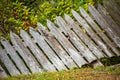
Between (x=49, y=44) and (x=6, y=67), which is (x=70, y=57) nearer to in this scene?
(x=49, y=44)

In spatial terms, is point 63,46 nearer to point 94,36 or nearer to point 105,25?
point 94,36

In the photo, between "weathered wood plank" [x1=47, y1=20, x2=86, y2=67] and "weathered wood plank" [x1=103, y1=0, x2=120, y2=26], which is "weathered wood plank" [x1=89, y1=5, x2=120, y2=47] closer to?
"weathered wood plank" [x1=103, y1=0, x2=120, y2=26]

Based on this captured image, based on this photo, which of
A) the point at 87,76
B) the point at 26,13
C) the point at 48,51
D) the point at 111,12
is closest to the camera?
the point at 87,76

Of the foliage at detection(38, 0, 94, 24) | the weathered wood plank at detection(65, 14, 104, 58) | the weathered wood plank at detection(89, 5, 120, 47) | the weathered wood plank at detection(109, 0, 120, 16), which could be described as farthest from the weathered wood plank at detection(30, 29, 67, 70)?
the foliage at detection(38, 0, 94, 24)

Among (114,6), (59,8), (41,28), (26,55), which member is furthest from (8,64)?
(59,8)

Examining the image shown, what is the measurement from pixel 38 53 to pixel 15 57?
1.54ft

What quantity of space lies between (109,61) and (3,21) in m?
3.18

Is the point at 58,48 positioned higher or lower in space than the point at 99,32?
higher

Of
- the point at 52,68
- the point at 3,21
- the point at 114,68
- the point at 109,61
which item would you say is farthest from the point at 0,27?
the point at 114,68

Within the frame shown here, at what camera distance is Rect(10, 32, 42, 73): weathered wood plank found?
5.88 meters

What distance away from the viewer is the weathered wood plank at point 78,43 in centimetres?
587

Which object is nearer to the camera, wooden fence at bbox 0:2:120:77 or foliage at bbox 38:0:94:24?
wooden fence at bbox 0:2:120:77

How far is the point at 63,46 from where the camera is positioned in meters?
6.11

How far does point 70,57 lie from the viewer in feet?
19.4
